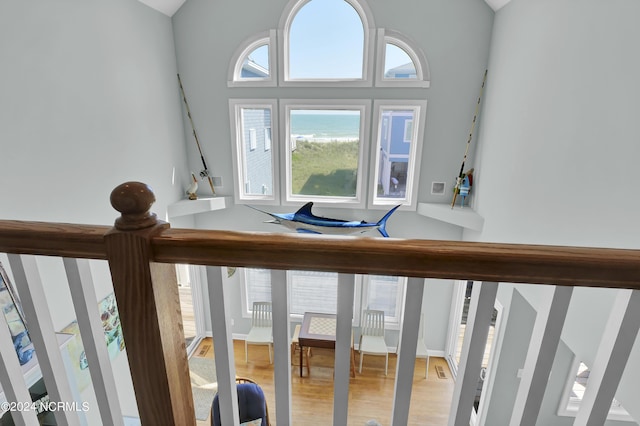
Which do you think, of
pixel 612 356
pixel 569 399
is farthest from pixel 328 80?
pixel 569 399

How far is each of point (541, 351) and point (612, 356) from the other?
0.11 m

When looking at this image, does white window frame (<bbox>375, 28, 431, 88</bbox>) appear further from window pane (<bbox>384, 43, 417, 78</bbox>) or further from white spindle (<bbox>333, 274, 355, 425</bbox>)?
white spindle (<bbox>333, 274, 355, 425</bbox>)

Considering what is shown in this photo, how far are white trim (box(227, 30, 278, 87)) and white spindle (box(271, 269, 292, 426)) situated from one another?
383 cm

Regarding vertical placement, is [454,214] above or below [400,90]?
below

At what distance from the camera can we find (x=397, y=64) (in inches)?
152

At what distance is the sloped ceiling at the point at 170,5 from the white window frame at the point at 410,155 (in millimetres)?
1151

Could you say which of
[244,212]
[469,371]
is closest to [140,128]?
[244,212]

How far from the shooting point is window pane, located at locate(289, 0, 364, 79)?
3.78 m

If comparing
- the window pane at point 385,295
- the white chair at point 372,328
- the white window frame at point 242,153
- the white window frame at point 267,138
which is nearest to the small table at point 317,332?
the white chair at point 372,328

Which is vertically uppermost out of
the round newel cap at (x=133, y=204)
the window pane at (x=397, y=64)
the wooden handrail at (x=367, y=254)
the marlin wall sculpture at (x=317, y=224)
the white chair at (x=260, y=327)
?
the window pane at (x=397, y=64)

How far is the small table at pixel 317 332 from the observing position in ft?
12.8

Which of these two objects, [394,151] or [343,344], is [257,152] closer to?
[394,151]

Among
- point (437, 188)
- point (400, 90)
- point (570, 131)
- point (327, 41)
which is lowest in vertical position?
point (437, 188)

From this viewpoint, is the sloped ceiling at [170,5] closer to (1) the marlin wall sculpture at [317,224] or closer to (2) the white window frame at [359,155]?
(2) the white window frame at [359,155]
